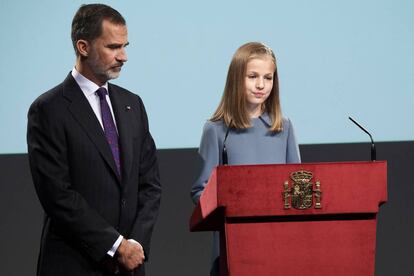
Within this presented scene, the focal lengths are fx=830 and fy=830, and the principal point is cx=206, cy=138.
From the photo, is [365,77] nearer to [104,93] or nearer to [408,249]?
[408,249]

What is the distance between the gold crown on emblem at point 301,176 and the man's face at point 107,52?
2.17 feet

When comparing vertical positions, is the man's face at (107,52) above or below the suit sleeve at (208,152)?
above

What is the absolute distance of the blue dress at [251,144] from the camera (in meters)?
2.74

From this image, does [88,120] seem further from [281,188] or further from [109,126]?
[281,188]

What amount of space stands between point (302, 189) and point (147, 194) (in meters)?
0.59

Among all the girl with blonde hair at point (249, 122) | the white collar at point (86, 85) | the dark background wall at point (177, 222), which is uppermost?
the white collar at point (86, 85)

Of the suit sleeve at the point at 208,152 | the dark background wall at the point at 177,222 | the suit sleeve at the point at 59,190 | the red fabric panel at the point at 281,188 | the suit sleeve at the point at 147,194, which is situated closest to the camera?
the red fabric panel at the point at 281,188

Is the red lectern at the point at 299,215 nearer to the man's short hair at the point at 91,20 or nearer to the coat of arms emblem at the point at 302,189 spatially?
the coat of arms emblem at the point at 302,189

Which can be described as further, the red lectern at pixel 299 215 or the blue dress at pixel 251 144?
the blue dress at pixel 251 144

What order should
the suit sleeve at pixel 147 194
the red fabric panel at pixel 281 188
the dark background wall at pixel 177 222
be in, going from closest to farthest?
the red fabric panel at pixel 281 188 → the suit sleeve at pixel 147 194 → the dark background wall at pixel 177 222

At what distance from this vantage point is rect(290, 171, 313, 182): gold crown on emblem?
2148 millimetres

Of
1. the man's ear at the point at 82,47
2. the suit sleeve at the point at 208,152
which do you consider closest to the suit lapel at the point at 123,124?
the man's ear at the point at 82,47

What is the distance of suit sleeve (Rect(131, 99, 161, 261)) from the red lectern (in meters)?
0.31

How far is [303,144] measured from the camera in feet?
12.3
